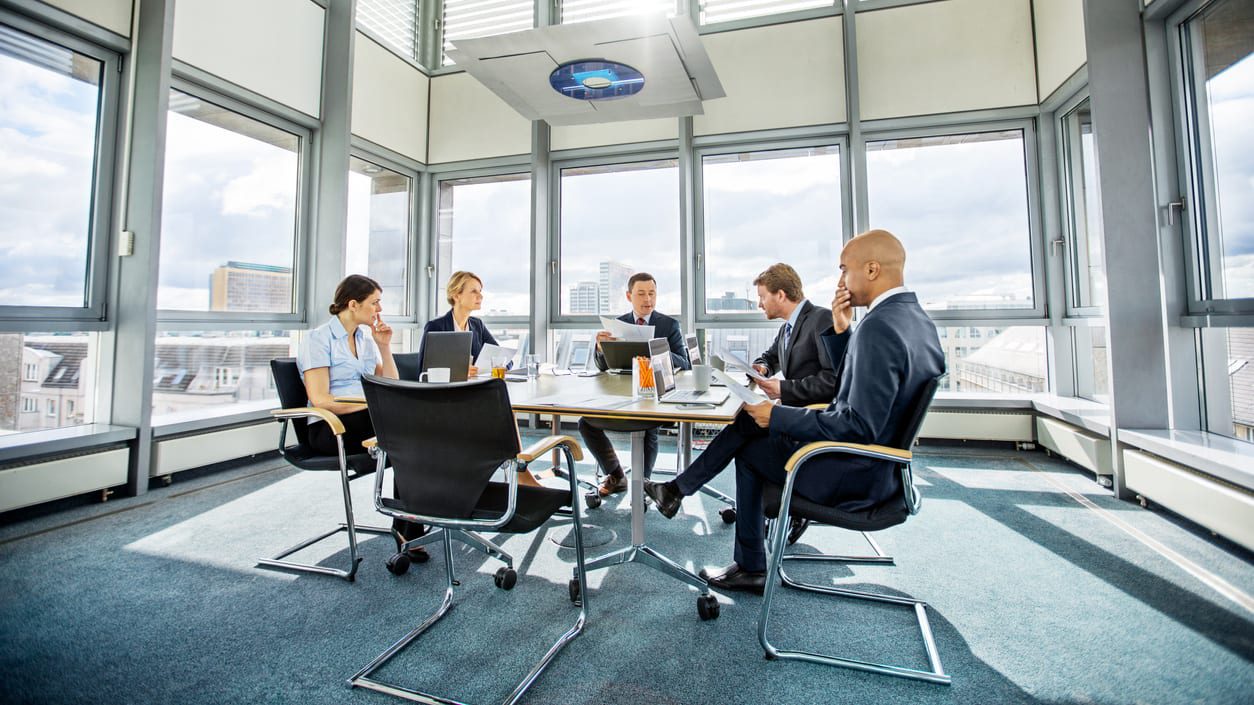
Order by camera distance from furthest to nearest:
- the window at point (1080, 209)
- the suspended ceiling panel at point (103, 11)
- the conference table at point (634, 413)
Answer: the window at point (1080, 209)
the suspended ceiling panel at point (103, 11)
the conference table at point (634, 413)

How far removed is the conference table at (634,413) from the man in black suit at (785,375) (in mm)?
143

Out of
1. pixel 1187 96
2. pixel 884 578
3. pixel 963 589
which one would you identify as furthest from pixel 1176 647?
pixel 1187 96

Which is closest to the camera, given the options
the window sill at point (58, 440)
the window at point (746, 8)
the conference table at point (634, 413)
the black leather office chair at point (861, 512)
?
the black leather office chair at point (861, 512)

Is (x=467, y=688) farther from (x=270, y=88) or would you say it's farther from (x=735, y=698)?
(x=270, y=88)

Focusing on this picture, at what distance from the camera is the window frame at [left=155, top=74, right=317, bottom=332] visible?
3.91 m

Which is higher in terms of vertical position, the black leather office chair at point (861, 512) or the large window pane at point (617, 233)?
the large window pane at point (617, 233)

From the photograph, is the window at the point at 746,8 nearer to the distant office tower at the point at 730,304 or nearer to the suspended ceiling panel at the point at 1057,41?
the suspended ceiling panel at the point at 1057,41

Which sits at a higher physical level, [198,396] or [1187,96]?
[1187,96]

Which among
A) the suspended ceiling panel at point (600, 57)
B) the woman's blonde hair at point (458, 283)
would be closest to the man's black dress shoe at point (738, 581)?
the woman's blonde hair at point (458, 283)

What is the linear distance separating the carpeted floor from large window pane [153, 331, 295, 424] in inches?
39.9

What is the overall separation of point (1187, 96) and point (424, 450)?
175 inches

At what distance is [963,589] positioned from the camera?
88.0 inches

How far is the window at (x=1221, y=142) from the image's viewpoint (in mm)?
2791

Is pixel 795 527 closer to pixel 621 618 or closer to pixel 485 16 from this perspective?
pixel 621 618
